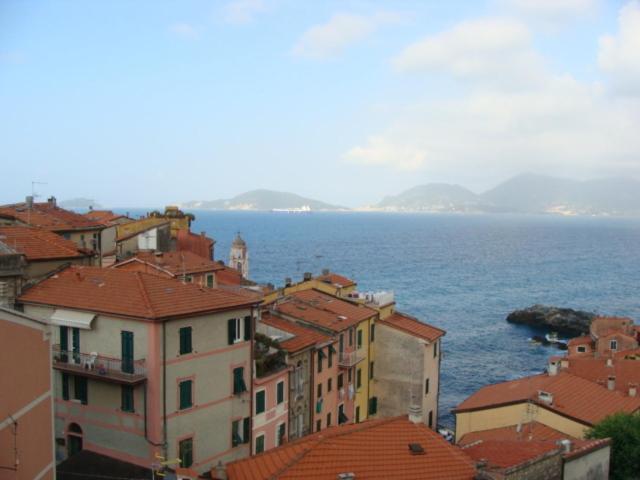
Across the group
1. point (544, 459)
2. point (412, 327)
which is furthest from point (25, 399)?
point (412, 327)

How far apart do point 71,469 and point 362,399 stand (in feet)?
72.8

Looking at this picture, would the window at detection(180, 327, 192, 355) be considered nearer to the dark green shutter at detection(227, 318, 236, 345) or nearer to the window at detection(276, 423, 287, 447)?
the dark green shutter at detection(227, 318, 236, 345)

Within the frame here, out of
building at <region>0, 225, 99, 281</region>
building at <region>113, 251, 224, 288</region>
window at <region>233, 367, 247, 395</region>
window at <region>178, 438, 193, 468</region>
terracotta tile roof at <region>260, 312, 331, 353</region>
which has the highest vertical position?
building at <region>0, 225, 99, 281</region>

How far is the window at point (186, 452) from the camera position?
84.8ft

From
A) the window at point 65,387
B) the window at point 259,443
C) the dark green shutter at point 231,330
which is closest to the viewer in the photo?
the window at point 65,387

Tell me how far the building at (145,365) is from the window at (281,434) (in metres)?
3.23

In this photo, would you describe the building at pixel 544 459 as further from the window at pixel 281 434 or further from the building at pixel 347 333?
the building at pixel 347 333

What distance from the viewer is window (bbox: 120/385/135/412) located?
25.3 metres

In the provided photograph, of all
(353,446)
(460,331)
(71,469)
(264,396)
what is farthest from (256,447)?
(460,331)

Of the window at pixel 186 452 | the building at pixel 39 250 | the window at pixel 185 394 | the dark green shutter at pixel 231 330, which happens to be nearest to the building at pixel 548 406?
the dark green shutter at pixel 231 330

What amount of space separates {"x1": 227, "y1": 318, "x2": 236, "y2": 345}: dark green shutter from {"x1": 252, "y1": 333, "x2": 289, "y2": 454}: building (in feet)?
7.18

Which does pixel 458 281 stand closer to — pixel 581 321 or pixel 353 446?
pixel 581 321

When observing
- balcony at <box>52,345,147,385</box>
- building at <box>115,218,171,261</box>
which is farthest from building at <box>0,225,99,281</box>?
building at <box>115,218,171,261</box>

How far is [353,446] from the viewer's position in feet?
66.8
